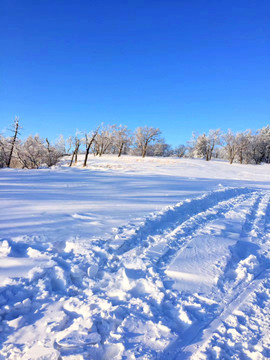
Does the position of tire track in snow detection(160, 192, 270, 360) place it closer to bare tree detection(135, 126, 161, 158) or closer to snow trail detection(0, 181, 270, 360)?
snow trail detection(0, 181, 270, 360)

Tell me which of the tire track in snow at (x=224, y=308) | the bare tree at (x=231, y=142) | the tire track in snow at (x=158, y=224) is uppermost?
the bare tree at (x=231, y=142)

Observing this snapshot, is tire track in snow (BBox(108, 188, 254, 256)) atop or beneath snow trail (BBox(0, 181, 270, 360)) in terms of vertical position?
atop

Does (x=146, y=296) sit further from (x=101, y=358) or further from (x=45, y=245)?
(x=45, y=245)

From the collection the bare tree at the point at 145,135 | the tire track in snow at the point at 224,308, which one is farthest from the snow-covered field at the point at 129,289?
the bare tree at the point at 145,135

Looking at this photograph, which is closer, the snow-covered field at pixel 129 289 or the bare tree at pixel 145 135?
the snow-covered field at pixel 129 289

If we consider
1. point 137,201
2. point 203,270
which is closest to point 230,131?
point 137,201

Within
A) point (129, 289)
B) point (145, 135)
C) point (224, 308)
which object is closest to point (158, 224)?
point (129, 289)

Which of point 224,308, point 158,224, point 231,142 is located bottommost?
point 224,308

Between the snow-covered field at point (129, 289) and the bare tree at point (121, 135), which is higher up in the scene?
the bare tree at point (121, 135)

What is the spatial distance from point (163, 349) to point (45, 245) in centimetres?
252

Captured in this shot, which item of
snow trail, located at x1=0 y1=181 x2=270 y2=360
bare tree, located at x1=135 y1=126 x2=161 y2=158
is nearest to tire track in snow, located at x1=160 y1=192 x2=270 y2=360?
snow trail, located at x1=0 y1=181 x2=270 y2=360

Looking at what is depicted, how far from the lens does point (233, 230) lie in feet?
16.7

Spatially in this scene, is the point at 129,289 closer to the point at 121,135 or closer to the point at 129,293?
the point at 129,293

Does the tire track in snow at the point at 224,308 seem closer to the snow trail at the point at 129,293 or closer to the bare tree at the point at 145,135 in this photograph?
the snow trail at the point at 129,293
